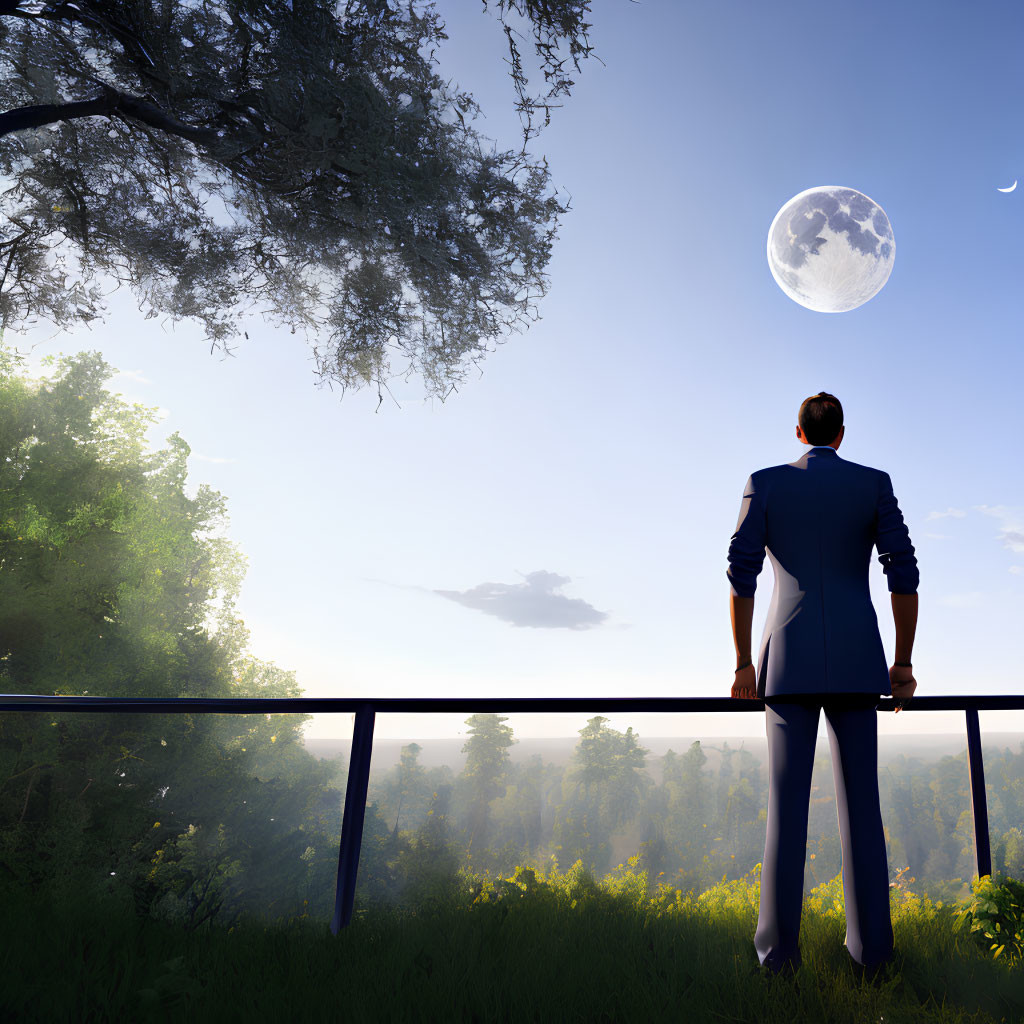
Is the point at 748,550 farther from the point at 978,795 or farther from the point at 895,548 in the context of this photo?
the point at 978,795

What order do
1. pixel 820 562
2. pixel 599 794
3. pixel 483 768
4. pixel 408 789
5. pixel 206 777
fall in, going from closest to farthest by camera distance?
pixel 820 562
pixel 599 794
pixel 408 789
pixel 483 768
pixel 206 777

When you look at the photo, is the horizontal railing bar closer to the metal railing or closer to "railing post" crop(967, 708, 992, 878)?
the metal railing

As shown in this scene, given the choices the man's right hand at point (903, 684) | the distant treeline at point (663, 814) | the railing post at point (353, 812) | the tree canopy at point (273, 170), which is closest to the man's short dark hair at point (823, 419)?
the man's right hand at point (903, 684)

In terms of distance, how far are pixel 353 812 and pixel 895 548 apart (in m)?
2.47

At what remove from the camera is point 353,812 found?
290cm

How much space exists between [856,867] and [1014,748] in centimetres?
235

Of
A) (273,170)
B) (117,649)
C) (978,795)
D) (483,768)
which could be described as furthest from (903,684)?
(117,649)

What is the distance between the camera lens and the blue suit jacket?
252cm

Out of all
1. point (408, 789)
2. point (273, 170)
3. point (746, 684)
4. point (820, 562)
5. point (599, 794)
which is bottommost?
point (408, 789)

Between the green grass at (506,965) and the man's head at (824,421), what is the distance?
1.92 m

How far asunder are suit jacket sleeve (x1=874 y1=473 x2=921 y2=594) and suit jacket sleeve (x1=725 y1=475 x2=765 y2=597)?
1.50 ft

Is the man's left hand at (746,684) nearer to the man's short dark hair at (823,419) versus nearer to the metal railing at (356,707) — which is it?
the metal railing at (356,707)

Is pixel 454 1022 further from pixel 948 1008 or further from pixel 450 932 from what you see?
pixel 948 1008

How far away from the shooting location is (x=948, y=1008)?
2.25 meters
